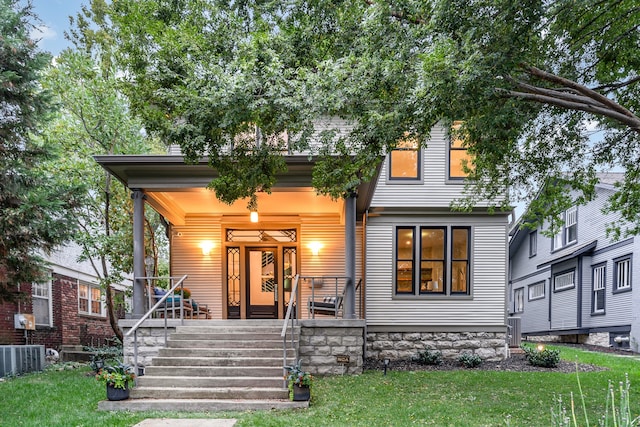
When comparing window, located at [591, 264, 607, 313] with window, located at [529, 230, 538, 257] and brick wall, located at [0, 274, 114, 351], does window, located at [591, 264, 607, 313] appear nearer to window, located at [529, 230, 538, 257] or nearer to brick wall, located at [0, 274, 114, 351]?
window, located at [529, 230, 538, 257]

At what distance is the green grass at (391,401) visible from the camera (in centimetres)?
580

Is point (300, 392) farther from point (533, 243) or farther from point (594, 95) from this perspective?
point (533, 243)

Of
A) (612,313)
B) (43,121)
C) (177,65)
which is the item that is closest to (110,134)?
(43,121)

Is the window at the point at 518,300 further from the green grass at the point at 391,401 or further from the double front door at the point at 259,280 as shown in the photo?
the double front door at the point at 259,280

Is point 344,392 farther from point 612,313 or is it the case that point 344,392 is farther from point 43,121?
point 612,313

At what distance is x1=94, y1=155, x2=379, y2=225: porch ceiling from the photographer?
28.9ft

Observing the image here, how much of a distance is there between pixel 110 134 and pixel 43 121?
1836mm

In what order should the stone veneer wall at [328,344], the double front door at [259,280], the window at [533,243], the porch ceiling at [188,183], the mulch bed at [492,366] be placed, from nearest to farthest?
1. the stone veneer wall at [328,344]
2. the porch ceiling at [188,183]
3. the mulch bed at [492,366]
4. the double front door at [259,280]
5. the window at [533,243]

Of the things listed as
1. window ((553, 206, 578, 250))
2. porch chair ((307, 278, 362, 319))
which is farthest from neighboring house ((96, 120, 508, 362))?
window ((553, 206, 578, 250))

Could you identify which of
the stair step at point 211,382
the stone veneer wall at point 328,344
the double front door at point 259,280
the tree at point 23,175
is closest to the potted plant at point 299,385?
Answer: the stair step at point 211,382

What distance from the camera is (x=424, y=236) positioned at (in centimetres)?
1170

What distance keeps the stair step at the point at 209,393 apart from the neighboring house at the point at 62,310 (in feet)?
21.2

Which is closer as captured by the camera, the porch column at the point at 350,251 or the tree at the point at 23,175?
the porch column at the point at 350,251

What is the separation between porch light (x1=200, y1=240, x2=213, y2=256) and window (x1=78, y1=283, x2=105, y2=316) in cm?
670
